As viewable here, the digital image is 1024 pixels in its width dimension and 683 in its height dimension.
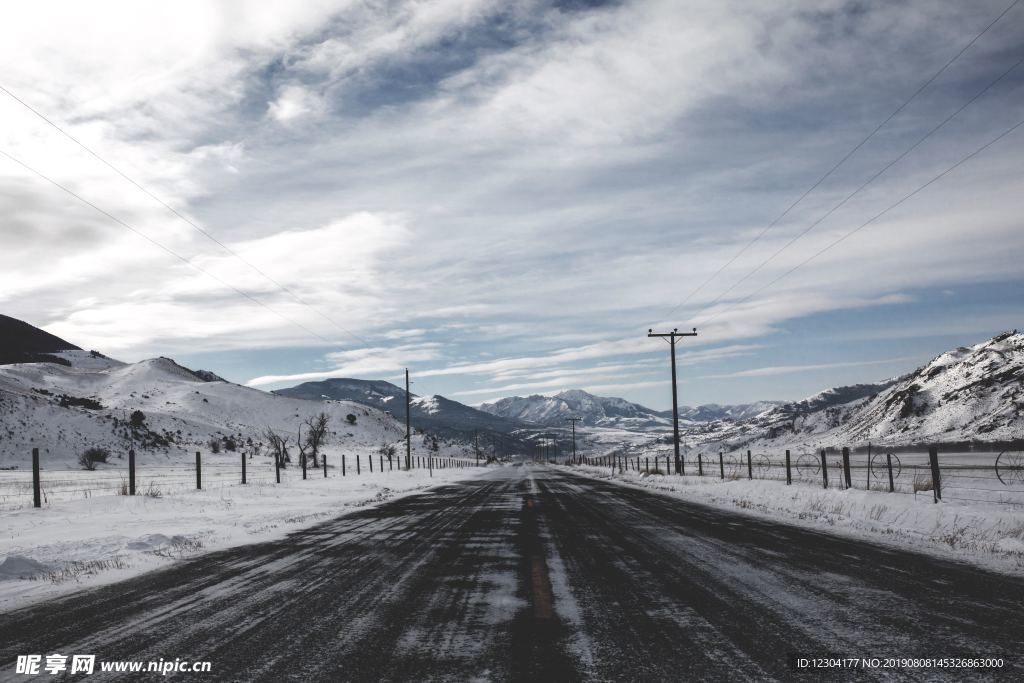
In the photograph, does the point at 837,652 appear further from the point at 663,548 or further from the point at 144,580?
the point at 144,580

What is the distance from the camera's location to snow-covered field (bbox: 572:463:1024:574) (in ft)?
28.8

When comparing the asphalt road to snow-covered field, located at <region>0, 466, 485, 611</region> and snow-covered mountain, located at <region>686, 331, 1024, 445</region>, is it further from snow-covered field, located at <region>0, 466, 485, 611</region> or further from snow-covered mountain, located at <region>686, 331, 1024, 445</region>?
snow-covered mountain, located at <region>686, 331, 1024, 445</region>

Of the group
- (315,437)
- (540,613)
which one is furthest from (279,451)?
(540,613)

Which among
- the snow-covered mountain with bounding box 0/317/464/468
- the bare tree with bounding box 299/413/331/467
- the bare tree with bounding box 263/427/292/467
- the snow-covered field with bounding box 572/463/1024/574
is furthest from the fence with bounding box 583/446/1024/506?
the snow-covered mountain with bounding box 0/317/464/468

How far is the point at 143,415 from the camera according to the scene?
6341 cm

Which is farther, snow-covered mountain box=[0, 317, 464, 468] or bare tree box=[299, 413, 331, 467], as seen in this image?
bare tree box=[299, 413, 331, 467]

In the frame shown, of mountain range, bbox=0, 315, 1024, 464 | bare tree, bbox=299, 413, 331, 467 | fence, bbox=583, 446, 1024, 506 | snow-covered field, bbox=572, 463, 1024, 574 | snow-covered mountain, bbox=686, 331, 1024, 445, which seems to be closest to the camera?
snow-covered field, bbox=572, 463, 1024, 574

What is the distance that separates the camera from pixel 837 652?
4207 millimetres

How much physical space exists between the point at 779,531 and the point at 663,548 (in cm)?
329

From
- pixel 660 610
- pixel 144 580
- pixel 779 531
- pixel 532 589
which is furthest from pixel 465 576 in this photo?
pixel 779 531

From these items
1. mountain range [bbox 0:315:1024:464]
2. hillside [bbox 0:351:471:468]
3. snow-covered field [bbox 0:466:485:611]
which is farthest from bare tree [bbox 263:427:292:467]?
snow-covered field [bbox 0:466:485:611]

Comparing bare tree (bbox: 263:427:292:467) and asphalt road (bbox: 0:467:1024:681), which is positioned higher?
asphalt road (bbox: 0:467:1024:681)

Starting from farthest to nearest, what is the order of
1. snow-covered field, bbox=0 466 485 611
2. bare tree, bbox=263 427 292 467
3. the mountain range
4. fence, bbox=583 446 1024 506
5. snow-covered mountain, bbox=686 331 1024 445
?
1. snow-covered mountain, bbox=686 331 1024 445
2. the mountain range
3. bare tree, bbox=263 427 292 467
4. fence, bbox=583 446 1024 506
5. snow-covered field, bbox=0 466 485 611

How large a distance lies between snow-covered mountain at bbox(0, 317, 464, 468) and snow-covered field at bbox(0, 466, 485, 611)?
97.3ft
